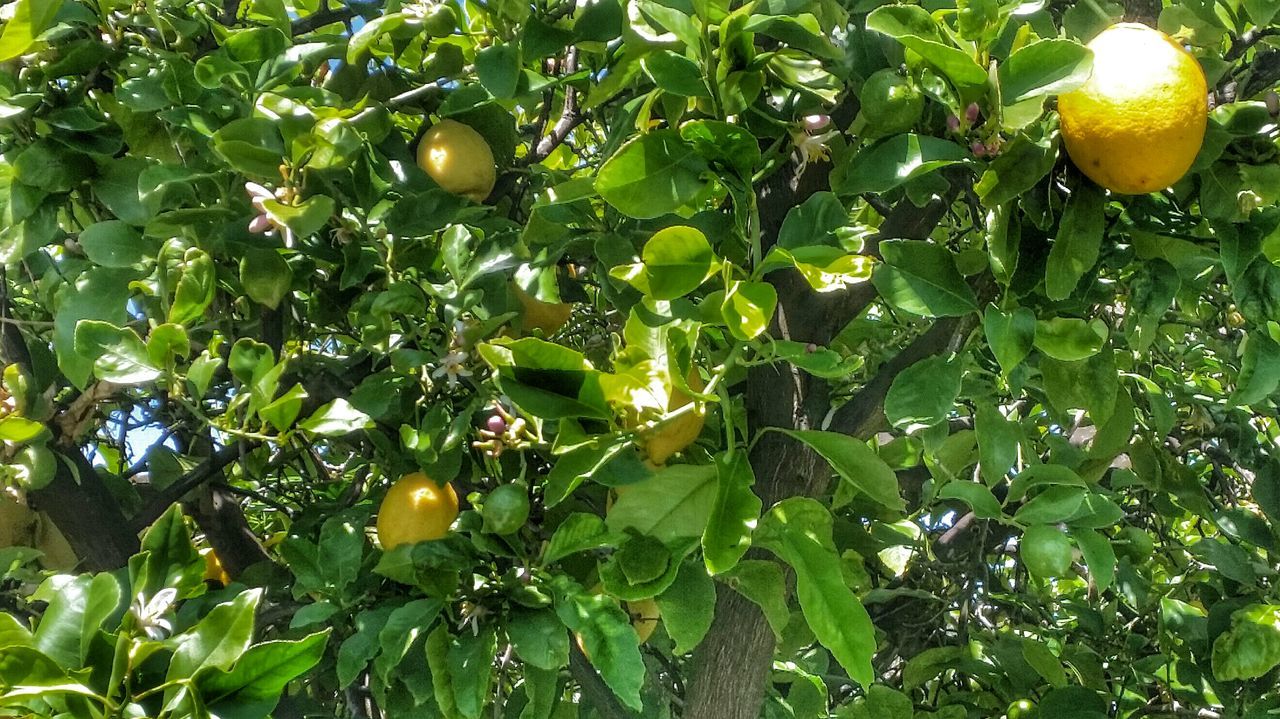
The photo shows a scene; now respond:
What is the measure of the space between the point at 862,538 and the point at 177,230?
79 cm

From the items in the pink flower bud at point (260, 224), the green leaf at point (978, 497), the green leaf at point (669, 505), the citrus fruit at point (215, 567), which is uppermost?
the pink flower bud at point (260, 224)

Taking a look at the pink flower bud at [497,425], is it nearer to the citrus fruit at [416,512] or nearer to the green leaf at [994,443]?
the citrus fruit at [416,512]

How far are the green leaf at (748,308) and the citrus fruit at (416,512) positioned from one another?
43 centimetres

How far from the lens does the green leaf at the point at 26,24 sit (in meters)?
0.85

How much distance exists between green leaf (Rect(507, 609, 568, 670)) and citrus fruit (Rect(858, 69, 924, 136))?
0.49 meters

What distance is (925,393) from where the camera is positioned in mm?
832

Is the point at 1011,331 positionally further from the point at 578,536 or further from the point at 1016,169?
the point at 578,536

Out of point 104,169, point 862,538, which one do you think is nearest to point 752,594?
point 862,538

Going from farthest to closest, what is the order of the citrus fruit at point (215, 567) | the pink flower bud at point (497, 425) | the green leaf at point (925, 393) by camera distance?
the citrus fruit at point (215, 567) → the pink flower bud at point (497, 425) → the green leaf at point (925, 393)

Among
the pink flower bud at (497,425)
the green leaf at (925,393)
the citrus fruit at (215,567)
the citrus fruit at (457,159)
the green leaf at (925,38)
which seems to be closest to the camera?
the green leaf at (925,38)

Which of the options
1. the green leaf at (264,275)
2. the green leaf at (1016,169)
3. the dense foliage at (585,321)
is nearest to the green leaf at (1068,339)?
the dense foliage at (585,321)

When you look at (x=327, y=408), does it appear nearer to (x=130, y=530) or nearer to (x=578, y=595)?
(x=578, y=595)

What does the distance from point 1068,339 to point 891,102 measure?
22cm

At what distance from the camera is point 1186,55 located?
2.57 feet
